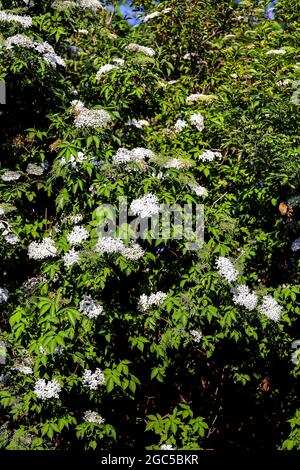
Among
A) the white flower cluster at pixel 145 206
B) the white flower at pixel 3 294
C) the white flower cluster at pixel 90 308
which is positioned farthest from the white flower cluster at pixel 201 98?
the white flower at pixel 3 294

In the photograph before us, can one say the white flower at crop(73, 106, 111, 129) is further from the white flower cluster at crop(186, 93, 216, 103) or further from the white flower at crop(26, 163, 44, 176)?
the white flower cluster at crop(186, 93, 216, 103)

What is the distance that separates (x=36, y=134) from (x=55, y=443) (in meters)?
2.22

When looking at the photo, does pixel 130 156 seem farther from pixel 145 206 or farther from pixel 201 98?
pixel 201 98

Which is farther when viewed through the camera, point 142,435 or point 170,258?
point 142,435

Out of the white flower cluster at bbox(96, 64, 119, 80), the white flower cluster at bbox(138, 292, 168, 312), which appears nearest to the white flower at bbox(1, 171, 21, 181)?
the white flower cluster at bbox(96, 64, 119, 80)

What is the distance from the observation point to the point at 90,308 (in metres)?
3.34

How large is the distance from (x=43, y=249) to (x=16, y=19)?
1758mm

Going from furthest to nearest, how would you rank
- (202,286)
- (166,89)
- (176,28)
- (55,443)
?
(176,28) → (166,89) → (55,443) → (202,286)

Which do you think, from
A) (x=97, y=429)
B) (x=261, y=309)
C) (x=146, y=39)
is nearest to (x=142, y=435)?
(x=97, y=429)

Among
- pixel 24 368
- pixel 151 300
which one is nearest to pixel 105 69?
pixel 151 300

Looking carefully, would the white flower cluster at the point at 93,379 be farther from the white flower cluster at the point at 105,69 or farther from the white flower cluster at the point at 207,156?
the white flower cluster at the point at 105,69

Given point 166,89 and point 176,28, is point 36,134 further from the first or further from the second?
point 176,28

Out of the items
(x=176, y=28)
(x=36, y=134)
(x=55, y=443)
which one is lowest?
(x=55, y=443)

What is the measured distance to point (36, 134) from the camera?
4.07 meters
